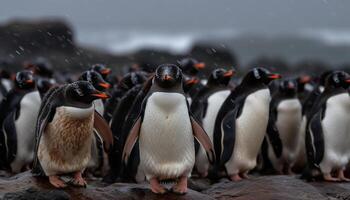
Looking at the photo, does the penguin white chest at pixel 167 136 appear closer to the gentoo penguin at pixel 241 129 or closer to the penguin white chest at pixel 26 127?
the gentoo penguin at pixel 241 129

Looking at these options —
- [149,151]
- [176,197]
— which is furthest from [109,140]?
[176,197]

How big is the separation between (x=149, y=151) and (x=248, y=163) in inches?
75.6

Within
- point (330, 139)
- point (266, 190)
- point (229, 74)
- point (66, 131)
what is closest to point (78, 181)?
point (66, 131)

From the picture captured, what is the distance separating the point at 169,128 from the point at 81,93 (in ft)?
2.40

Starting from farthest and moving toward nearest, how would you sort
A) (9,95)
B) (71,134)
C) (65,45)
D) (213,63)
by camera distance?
1. (65,45)
2. (213,63)
3. (9,95)
4. (71,134)

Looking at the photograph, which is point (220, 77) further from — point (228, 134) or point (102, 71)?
point (102, 71)

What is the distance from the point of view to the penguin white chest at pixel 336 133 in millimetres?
6852

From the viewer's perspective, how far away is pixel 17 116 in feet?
24.8

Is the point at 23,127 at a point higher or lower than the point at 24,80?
lower

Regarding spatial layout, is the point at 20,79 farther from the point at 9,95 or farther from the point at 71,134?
the point at 71,134

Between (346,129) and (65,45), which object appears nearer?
(346,129)

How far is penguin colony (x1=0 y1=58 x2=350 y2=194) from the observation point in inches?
208

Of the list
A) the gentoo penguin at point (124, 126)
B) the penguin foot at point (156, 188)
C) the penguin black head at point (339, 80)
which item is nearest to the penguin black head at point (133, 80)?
the gentoo penguin at point (124, 126)

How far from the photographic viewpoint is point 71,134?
521 cm
